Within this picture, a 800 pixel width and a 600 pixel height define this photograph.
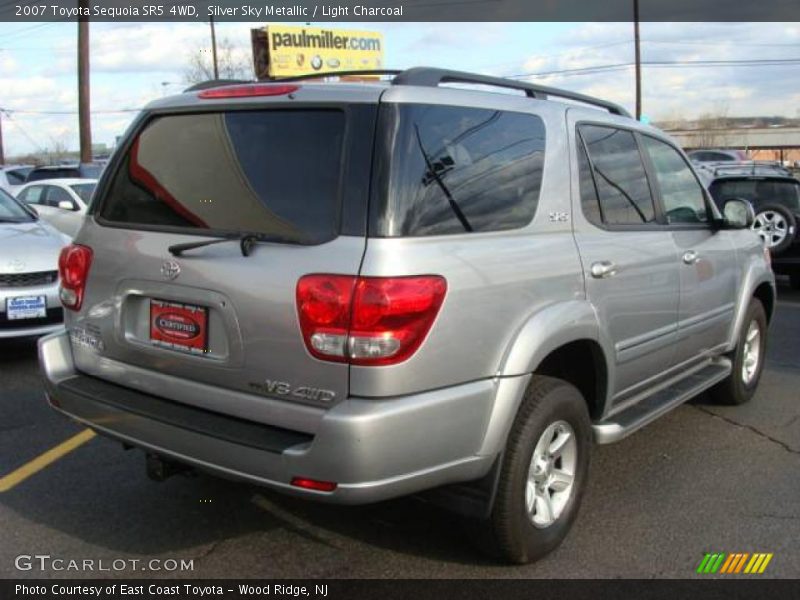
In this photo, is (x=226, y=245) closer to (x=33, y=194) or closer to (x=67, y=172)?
(x=33, y=194)

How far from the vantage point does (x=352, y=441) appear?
8.25ft

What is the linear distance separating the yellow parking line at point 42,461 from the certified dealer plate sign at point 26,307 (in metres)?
1.89

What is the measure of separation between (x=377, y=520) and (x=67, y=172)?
1663 centimetres

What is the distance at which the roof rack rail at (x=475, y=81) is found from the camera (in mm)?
2926

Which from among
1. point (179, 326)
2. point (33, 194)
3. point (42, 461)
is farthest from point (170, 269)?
Result: point (33, 194)

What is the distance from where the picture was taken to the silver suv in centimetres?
259

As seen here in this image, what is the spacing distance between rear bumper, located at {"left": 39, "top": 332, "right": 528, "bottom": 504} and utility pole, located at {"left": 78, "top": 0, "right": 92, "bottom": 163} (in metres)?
20.5

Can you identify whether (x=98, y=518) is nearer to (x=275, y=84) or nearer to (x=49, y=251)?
(x=275, y=84)

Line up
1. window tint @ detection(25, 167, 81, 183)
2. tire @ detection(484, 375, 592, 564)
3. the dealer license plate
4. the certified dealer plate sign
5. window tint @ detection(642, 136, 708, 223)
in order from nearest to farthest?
1. the dealer license plate
2. tire @ detection(484, 375, 592, 564)
3. window tint @ detection(642, 136, 708, 223)
4. the certified dealer plate sign
5. window tint @ detection(25, 167, 81, 183)

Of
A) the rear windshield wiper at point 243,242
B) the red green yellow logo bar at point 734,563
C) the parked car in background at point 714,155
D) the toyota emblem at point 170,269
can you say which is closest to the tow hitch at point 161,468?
the toyota emblem at point 170,269

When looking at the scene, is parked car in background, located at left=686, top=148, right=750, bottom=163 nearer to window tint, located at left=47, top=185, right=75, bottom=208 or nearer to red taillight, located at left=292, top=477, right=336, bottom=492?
window tint, located at left=47, top=185, right=75, bottom=208

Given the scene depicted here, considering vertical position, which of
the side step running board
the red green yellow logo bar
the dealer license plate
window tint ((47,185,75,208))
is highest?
window tint ((47,185,75,208))

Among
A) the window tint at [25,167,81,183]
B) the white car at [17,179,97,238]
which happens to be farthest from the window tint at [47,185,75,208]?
the window tint at [25,167,81,183]
